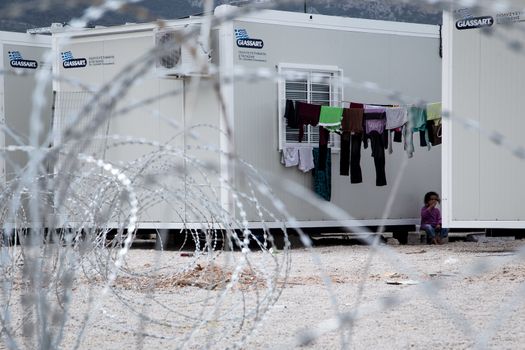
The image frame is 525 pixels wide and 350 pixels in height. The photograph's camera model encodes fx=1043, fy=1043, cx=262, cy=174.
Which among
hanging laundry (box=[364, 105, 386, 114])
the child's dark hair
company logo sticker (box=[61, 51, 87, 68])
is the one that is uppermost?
company logo sticker (box=[61, 51, 87, 68])

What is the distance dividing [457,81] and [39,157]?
11.2 m

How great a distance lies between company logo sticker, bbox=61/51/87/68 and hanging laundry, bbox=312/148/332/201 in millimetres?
3777

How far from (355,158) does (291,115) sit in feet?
4.46

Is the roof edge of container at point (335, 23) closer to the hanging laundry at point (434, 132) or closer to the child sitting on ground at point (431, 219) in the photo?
the hanging laundry at point (434, 132)

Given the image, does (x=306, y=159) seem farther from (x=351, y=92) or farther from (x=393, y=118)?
(x=393, y=118)

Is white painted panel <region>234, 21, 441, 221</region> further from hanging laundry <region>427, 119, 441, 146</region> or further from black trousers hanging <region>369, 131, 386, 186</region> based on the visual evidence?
hanging laundry <region>427, 119, 441, 146</region>

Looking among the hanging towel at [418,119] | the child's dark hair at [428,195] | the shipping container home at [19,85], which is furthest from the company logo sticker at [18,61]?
the child's dark hair at [428,195]

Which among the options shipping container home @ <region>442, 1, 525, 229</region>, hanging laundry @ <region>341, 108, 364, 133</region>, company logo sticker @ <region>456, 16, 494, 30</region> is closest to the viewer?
shipping container home @ <region>442, 1, 525, 229</region>

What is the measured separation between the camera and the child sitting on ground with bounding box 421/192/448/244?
1570 centimetres

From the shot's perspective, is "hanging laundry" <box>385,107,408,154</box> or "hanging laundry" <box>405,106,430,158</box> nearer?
"hanging laundry" <box>385,107,408,154</box>

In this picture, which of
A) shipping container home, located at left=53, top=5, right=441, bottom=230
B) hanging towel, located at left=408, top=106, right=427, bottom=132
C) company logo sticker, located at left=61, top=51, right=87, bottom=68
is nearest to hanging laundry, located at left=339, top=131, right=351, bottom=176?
shipping container home, located at left=53, top=5, right=441, bottom=230

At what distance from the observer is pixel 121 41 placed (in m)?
15.3

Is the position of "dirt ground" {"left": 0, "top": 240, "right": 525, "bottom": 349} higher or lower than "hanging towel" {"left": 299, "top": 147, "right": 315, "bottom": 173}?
lower

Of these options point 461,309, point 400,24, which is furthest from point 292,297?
point 400,24
